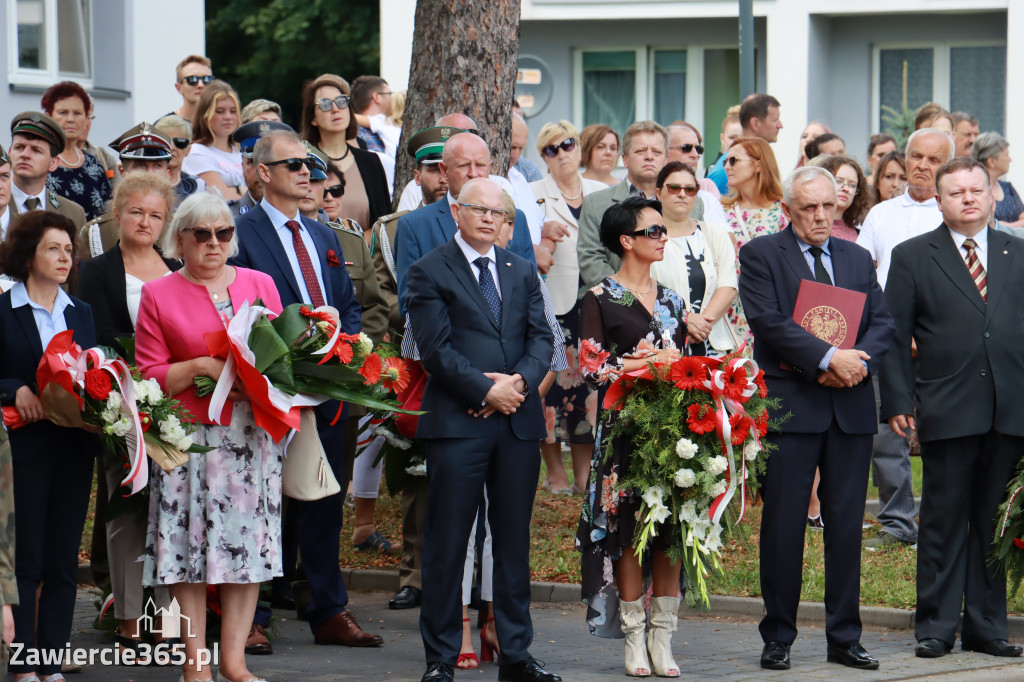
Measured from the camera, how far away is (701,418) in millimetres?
7328

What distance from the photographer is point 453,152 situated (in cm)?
816

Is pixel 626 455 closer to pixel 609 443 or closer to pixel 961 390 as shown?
pixel 609 443

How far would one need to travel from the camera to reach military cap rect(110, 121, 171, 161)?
9.20 metres

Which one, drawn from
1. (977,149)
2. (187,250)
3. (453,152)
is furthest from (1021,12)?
(187,250)

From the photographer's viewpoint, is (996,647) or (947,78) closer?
(996,647)

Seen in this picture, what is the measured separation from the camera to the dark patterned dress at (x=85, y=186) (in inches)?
410

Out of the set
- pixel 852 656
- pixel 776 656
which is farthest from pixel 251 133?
pixel 852 656

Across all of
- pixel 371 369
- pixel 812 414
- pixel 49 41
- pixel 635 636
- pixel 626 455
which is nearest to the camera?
pixel 371 369

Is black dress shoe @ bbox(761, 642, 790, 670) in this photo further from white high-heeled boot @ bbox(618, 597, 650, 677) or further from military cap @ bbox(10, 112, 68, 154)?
military cap @ bbox(10, 112, 68, 154)

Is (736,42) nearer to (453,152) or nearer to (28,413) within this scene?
(453,152)

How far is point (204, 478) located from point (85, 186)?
14.0ft

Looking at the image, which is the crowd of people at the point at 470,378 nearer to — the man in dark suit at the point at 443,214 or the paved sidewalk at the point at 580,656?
the man in dark suit at the point at 443,214

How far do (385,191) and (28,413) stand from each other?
4656 mm

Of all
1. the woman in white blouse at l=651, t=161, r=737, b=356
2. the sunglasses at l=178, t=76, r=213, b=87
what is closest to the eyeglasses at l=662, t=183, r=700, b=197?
the woman in white blouse at l=651, t=161, r=737, b=356
